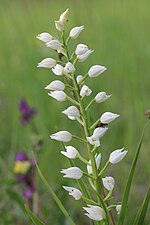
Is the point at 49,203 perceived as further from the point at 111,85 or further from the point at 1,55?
the point at 1,55

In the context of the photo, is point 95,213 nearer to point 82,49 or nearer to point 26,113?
point 82,49

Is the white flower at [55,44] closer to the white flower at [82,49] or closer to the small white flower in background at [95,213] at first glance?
the white flower at [82,49]

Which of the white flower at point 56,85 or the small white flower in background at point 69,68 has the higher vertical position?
the small white flower in background at point 69,68

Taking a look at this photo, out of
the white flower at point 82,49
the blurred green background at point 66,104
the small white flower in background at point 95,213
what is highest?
the white flower at point 82,49

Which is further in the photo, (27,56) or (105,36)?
(105,36)

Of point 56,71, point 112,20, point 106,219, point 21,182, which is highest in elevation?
point 56,71

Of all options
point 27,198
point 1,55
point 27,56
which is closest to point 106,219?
point 27,198

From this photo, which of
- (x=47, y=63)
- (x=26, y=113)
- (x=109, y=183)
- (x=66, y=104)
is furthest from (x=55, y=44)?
(x=66, y=104)

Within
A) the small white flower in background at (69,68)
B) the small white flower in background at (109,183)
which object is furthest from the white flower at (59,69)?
the small white flower in background at (109,183)

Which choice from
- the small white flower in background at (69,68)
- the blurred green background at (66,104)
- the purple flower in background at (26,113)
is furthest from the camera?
the purple flower in background at (26,113)
